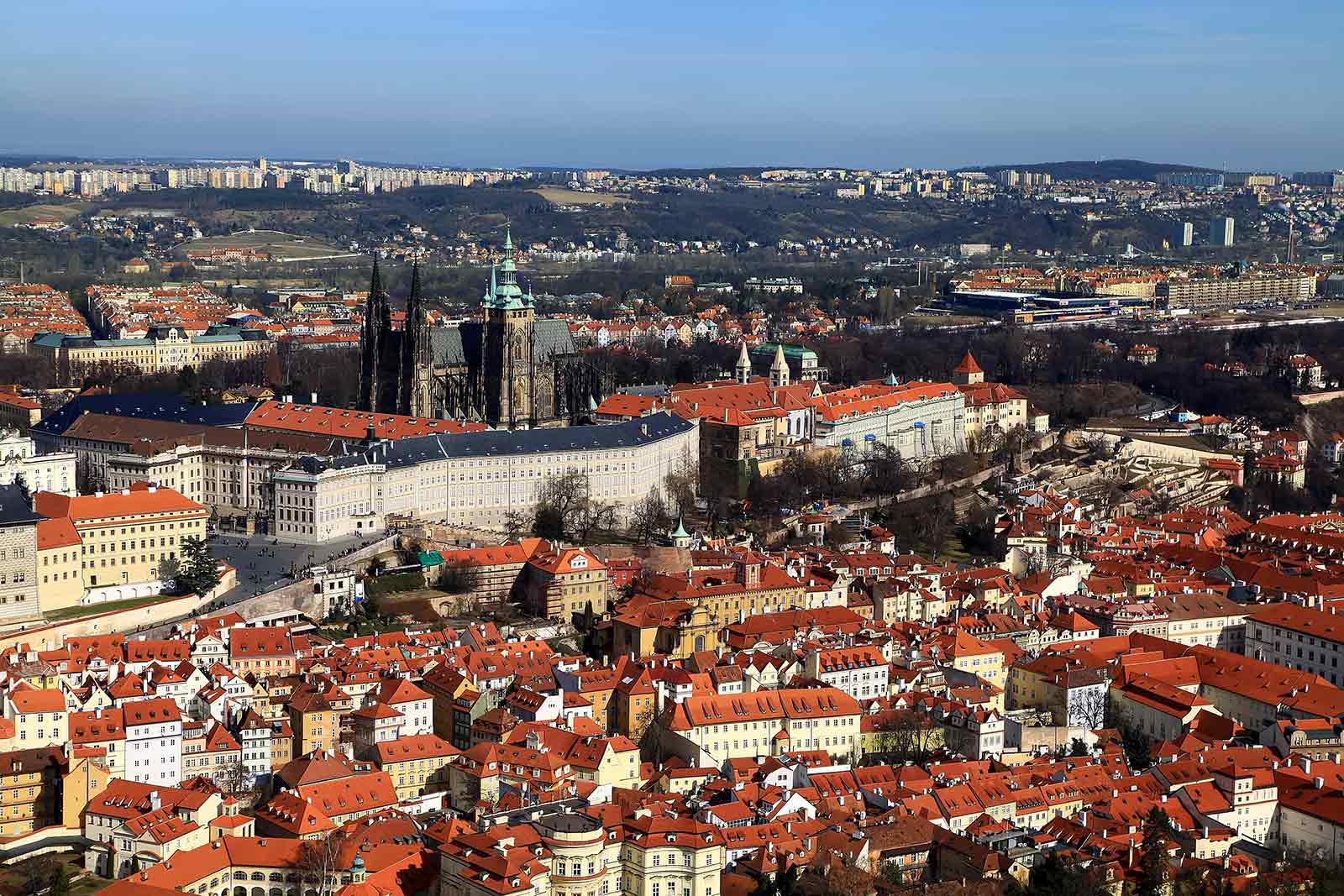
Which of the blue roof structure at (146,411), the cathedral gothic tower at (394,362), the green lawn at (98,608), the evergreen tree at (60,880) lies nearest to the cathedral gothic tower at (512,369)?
the cathedral gothic tower at (394,362)

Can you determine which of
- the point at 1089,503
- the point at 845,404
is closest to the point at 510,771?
the point at 1089,503

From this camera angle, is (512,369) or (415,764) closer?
(415,764)

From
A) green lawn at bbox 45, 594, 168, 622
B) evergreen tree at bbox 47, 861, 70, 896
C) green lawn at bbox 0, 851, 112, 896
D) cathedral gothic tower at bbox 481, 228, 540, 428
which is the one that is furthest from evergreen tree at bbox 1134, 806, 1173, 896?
cathedral gothic tower at bbox 481, 228, 540, 428

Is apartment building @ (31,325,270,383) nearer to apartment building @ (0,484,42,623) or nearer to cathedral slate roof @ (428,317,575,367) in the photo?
cathedral slate roof @ (428,317,575,367)

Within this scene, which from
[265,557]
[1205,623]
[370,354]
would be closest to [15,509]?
[265,557]

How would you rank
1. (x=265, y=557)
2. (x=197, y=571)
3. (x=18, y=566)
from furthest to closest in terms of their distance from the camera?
(x=265, y=557) < (x=197, y=571) < (x=18, y=566)

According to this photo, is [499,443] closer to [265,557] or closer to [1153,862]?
[265,557]

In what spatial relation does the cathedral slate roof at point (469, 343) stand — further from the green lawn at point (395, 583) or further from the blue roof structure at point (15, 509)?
the blue roof structure at point (15, 509)
